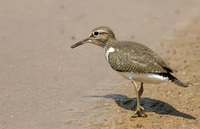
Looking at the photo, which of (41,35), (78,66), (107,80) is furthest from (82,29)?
(107,80)

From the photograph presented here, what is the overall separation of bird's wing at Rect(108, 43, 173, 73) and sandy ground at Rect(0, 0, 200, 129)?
1055 millimetres

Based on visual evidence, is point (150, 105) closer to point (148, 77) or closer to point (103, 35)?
point (148, 77)

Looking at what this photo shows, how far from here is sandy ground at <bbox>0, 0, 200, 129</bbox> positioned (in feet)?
24.8

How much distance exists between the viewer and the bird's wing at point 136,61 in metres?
7.35

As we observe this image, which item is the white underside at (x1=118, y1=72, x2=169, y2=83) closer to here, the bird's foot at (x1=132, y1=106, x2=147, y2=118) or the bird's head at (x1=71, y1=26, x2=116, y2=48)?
the bird's foot at (x1=132, y1=106, x2=147, y2=118)

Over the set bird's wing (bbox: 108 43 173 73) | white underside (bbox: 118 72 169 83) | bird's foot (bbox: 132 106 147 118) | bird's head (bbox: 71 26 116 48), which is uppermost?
bird's head (bbox: 71 26 116 48)

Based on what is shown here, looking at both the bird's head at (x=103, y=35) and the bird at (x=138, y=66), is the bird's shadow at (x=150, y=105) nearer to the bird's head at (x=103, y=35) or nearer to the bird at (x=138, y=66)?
the bird at (x=138, y=66)

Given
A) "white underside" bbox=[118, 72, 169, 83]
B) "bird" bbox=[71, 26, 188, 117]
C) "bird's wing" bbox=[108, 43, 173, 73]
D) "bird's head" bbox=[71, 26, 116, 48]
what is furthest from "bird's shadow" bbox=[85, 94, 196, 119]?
"bird's head" bbox=[71, 26, 116, 48]

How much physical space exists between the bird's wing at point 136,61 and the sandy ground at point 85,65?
1.05 metres

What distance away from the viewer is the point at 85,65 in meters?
10.4

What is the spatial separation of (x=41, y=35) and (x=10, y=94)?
383 centimetres

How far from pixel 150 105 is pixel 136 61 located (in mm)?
1283

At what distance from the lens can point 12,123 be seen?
24.0 ft

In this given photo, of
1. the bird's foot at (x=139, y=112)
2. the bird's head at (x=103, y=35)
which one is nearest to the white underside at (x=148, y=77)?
the bird's foot at (x=139, y=112)
